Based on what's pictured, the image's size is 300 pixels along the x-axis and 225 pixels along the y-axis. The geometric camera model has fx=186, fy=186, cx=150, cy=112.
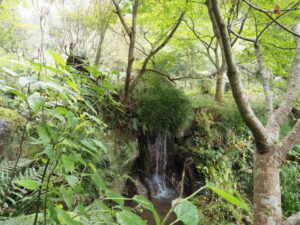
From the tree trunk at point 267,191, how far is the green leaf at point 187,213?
164 cm

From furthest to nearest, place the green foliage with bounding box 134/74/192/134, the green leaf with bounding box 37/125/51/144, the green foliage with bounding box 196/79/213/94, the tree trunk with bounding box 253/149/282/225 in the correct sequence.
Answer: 1. the green foliage with bounding box 196/79/213/94
2. the green foliage with bounding box 134/74/192/134
3. the tree trunk with bounding box 253/149/282/225
4. the green leaf with bounding box 37/125/51/144

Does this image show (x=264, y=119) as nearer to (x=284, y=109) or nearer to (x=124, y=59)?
(x=284, y=109)

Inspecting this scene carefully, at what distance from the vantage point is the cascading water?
13.8ft

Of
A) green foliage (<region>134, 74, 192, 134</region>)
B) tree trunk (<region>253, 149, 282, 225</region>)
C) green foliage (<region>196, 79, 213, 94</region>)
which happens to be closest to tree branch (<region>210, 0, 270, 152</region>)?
tree trunk (<region>253, 149, 282, 225</region>)

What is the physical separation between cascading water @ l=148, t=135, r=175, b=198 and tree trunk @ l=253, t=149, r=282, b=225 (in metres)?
2.71

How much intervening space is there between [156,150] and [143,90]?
1.42 metres

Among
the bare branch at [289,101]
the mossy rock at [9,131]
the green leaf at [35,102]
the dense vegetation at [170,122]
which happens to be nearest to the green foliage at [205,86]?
the dense vegetation at [170,122]

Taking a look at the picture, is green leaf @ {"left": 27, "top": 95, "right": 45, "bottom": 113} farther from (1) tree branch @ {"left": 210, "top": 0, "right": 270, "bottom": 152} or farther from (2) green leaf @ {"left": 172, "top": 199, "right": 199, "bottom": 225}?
(1) tree branch @ {"left": 210, "top": 0, "right": 270, "bottom": 152}

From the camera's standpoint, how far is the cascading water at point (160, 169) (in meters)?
4.19

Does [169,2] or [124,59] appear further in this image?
[124,59]

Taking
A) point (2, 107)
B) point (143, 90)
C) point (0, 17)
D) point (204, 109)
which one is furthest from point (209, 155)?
point (0, 17)

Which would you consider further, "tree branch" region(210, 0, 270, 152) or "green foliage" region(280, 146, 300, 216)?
"green foliage" region(280, 146, 300, 216)

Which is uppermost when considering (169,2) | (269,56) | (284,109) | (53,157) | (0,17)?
(0,17)

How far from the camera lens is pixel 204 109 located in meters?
5.11
